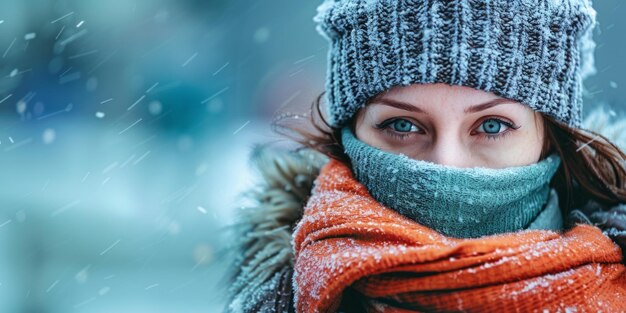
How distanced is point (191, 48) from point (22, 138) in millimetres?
3130

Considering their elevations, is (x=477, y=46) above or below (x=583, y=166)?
above

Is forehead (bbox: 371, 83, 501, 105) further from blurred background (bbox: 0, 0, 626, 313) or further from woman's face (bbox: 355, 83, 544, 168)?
blurred background (bbox: 0, 0, 626, 313)

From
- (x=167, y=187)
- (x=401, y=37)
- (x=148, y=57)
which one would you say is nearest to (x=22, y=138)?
(x=167, y=187)

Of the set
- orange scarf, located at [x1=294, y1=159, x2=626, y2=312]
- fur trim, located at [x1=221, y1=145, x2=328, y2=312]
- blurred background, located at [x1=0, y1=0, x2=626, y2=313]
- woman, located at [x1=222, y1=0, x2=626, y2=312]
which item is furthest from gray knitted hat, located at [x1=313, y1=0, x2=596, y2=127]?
blurred background, located at [x1=0, y1=0, x2=626, y2=313]

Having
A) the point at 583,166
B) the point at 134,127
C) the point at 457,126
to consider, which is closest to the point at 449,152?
the point at 457,126

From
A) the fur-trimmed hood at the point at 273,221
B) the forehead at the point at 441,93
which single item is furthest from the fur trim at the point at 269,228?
the forehead at the point at 441,93

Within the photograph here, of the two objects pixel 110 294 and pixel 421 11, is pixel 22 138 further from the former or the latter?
pixel 421 11

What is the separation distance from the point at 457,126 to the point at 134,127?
26.8 ft

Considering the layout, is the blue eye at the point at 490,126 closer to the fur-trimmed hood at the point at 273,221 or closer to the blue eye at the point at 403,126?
the blue eye at the point at 403,126

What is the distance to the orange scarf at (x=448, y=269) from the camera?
1.29m

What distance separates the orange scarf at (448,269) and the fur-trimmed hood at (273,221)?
29 cm

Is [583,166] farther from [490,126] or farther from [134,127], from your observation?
[134,127]

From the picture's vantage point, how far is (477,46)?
1554 millimetres

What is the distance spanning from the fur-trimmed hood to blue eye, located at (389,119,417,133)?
56 centimetres
